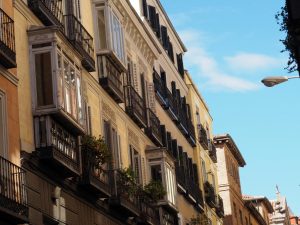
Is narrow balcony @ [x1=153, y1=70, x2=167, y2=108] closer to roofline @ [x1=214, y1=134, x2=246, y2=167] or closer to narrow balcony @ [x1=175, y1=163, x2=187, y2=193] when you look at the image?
narrow balcony @ [x1=175, y1=163, x2=187, y2=193]

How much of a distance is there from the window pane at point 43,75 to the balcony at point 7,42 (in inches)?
64.6

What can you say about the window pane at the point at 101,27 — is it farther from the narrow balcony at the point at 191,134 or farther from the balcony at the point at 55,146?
the narrow balcony at the point at 191,134

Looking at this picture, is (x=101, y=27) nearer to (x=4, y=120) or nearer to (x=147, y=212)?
(x=147, y=212)

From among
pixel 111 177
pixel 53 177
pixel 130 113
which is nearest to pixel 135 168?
pixel 130 113

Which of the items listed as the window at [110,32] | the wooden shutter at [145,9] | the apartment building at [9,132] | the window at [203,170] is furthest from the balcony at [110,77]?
the window at [203,170]

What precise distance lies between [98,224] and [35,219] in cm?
570

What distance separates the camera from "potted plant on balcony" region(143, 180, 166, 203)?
3281 cm

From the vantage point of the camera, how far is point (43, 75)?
77.1ft

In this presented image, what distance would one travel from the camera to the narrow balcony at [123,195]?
28312mm

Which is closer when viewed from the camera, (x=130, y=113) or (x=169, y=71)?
(x=130, y=113)

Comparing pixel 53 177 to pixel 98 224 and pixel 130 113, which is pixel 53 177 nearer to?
pixel 98 224

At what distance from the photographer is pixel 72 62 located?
24.9 meters

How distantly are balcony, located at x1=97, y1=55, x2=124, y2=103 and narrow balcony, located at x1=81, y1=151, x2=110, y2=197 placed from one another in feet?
12.1

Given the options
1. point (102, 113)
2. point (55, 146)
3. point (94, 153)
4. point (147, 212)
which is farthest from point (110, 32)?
point (55, 146)
